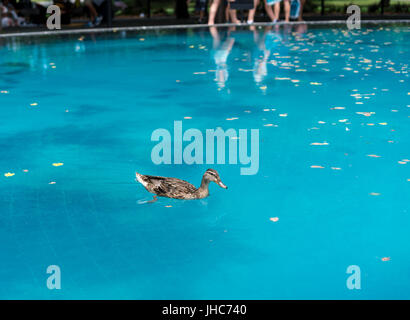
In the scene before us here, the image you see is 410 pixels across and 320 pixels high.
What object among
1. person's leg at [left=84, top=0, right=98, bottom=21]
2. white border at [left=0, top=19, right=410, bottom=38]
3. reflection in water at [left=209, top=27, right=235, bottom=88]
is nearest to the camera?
reflection in water at [left=209, top=27, right=235, bottom=88]

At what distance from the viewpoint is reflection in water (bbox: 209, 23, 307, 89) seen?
14.6 meters

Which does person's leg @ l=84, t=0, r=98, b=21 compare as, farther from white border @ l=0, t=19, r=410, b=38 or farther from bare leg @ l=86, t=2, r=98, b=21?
white border @ l=0, t=19, r=410, b=38

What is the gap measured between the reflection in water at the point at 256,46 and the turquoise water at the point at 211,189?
16 centimetres

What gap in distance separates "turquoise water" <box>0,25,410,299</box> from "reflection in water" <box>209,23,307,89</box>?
0.52ft

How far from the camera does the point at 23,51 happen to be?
19.3 m

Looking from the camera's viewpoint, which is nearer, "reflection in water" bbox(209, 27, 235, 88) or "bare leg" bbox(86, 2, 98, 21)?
"reflection in water" bbox(209, 27, 235, 88)

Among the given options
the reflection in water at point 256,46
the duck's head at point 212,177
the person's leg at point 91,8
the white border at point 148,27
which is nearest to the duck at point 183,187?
the duck's head at point 212,177

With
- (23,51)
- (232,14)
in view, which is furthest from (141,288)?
(232,14)

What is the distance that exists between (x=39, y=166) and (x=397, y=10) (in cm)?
3031

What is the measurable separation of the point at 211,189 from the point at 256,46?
13.6 metres

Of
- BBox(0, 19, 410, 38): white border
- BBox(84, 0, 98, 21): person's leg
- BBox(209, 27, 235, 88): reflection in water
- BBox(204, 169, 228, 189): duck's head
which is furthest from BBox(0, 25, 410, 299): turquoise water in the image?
BBox(84, 0, 98, 21): person's leg

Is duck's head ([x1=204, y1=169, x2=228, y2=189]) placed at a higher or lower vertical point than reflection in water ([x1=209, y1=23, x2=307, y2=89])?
lower
